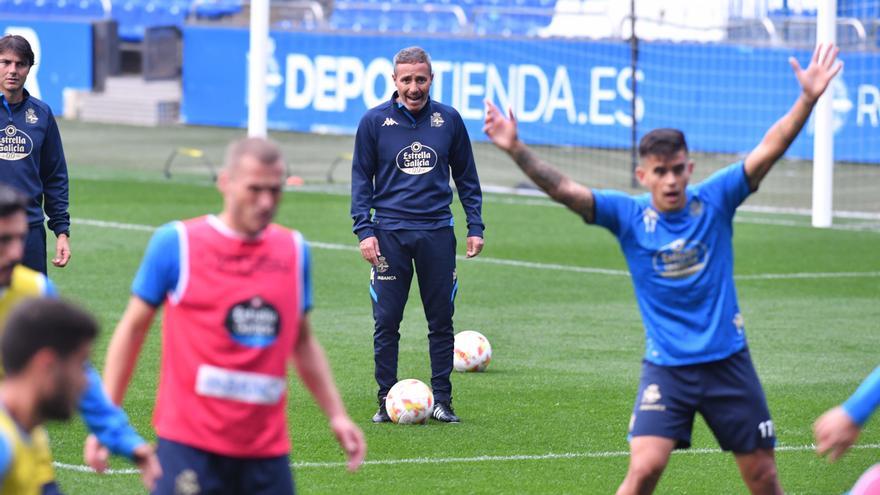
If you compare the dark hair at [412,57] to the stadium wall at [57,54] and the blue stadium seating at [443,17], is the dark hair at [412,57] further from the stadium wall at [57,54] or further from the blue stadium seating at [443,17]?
the stadium wall at [57,54]

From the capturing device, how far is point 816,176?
66.4 ft

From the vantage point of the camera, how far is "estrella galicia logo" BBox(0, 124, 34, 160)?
378 inches

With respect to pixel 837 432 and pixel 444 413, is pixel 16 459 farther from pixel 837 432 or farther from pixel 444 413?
pixel 444 413

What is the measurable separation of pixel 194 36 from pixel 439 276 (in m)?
22.7

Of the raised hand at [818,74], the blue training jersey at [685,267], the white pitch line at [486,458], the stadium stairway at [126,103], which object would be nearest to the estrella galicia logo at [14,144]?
the white pitch line at [486,458]

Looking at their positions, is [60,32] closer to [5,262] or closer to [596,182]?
[596,182]

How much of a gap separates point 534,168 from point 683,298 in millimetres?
855

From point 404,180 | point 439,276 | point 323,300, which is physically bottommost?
point 323,300

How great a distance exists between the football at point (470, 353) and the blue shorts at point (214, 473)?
629 cm

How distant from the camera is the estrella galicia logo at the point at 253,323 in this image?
5.46m

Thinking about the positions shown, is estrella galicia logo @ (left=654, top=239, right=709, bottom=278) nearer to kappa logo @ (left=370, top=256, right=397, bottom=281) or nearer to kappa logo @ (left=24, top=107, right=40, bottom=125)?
kappa logo @ (left=370, top=256, right=397, bottom=281)

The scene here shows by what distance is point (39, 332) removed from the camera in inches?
169

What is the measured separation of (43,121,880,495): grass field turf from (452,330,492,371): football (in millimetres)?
160

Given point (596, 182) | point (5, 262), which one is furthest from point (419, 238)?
point (596, 182)
